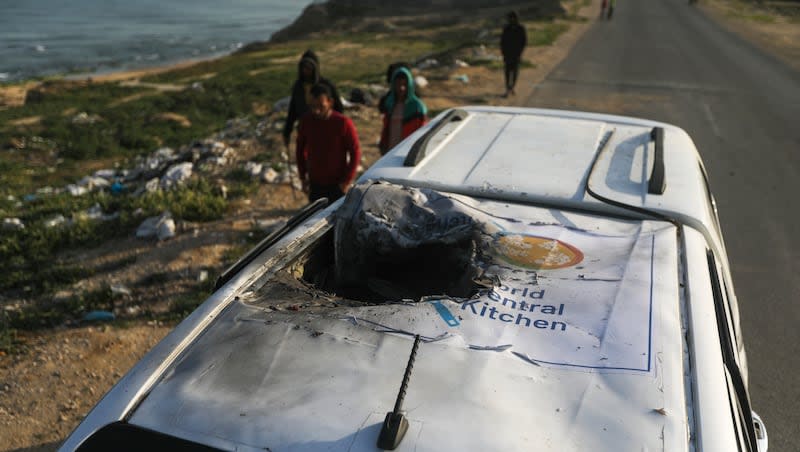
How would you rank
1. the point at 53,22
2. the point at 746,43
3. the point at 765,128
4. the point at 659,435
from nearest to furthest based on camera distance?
the point at 659,435, the point at 765,128, the point at 746,43, the point at 53,22

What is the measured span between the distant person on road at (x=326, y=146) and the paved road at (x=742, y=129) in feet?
11.2

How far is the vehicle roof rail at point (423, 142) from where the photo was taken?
3102 millimetres

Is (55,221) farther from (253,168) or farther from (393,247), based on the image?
(393,247)

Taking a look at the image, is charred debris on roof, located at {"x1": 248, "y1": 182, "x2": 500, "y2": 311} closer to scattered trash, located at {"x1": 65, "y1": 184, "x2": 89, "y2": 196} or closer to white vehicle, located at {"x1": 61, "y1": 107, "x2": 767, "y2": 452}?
white vehicle, located at {"x1": 61, "y1": 107, "x2": 767, "y2": 452}

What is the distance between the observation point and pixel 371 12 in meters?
51.0

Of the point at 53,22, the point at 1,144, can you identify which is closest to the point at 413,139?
the point at 1,144

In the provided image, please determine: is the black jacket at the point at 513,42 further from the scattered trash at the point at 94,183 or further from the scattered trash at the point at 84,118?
the scattered trash at the point at 84,118

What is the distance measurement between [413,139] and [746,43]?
2218 cm


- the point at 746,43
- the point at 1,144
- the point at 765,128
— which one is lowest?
the point at 1,144

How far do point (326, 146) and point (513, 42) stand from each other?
28.9 ft

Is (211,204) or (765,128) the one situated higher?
(765,128)

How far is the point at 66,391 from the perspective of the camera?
4070mm

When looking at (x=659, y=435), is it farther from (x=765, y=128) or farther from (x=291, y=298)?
(x=765, y=128)

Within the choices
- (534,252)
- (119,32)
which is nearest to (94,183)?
(534,252)
